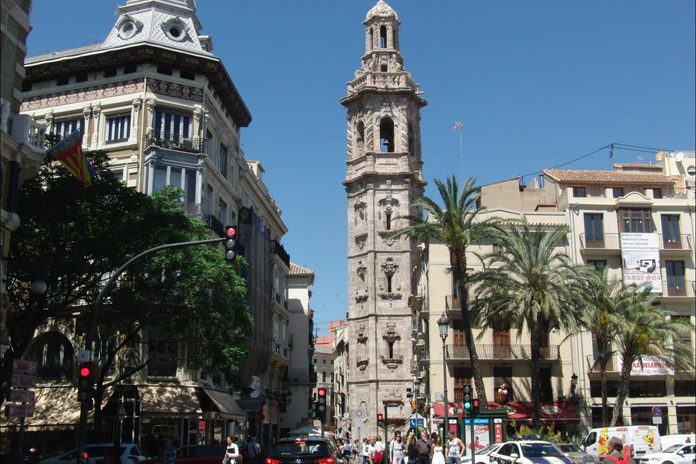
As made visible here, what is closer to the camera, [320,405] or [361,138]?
[320,405]

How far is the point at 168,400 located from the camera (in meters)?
38.1

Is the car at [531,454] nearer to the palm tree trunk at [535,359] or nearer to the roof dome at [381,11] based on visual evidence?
the palm tree trunk at [535,359]

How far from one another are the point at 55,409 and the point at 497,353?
1028 inches

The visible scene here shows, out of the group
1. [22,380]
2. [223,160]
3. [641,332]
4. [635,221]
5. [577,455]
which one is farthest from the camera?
[635,221]

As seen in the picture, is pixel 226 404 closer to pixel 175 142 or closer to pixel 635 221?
pixel 175 142

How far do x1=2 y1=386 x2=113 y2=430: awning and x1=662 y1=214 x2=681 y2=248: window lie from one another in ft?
118

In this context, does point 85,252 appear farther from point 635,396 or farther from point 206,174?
point 635,396

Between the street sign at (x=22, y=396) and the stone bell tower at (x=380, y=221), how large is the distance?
48120 mm

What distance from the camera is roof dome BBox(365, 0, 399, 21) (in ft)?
256

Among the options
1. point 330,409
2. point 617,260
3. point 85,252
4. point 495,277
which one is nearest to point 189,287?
point 85,252

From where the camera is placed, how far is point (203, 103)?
43.2m

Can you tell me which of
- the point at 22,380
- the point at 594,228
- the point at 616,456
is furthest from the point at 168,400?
the point at 594,228

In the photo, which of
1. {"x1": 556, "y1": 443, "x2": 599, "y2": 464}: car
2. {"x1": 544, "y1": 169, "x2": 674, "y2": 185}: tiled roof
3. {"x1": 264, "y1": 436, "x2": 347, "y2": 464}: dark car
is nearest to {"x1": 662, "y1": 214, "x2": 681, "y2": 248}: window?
{"x1": 544, "y1": 169, "x2": 674, "y2": 185}: tiled roof

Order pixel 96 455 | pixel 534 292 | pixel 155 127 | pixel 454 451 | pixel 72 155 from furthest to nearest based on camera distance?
pixel 155 127 → pixel 534 292 → pixel 454 451 → pixel 96 455 → pixel 72 155
